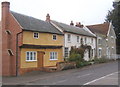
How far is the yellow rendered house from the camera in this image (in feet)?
85.5

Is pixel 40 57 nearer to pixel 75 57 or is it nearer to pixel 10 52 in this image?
pixel 10 52

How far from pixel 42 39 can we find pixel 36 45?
63.9 inches

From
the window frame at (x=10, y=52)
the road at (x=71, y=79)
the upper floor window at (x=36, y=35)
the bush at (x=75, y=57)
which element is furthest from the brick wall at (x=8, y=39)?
the bush at (x=75, y=57)

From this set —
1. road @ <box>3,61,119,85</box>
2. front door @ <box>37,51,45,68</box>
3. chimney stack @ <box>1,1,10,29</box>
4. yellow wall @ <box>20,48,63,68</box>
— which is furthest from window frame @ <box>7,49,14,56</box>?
road @ <box>3,61,119,85</box>

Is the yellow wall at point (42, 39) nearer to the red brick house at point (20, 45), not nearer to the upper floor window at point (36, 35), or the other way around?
the red brick house at point (20, 45)

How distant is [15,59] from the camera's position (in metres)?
25.8

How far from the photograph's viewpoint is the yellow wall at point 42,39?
26.6 meters

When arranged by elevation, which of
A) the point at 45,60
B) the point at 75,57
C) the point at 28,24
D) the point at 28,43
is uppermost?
the point at 28,24

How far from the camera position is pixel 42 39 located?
29.2m

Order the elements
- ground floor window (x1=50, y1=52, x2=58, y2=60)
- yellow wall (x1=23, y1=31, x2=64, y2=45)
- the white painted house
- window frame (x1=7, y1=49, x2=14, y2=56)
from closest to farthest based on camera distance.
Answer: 1. window frame (x1=7, y1=49, x2=14, y2=56)
2. yellow wall (x1=23, y1=31, x2=64, y2=45)
3. ground floor window (x1=50, y1=52, x2=58, y2=60)
4. the white painted house

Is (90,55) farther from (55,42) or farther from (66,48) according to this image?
(55,42)

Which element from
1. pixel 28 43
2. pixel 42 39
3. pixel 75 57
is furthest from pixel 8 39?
pixel 75 57

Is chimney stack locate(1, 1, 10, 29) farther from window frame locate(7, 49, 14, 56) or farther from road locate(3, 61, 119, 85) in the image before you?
road locate(3, 61, 119, 85)

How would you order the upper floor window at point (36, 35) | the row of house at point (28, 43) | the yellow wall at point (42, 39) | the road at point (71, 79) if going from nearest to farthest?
the road at point (71, 79) → the row of house at point (28, 43) → the yellow wall at point (42, 39) → the upper floor window at point (36, 35)
